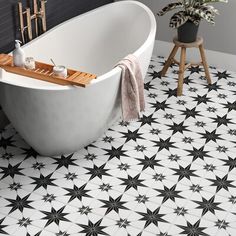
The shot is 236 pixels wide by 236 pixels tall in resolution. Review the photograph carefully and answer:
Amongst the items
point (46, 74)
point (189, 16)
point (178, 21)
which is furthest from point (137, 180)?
point (189, 16)

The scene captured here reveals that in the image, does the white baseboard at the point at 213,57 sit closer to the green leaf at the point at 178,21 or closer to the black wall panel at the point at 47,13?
the black wall panel at the point at 47,13

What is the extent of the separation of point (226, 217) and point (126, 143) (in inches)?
43.6

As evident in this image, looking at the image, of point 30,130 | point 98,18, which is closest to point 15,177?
point 30,130

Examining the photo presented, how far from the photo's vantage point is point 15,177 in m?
3.99

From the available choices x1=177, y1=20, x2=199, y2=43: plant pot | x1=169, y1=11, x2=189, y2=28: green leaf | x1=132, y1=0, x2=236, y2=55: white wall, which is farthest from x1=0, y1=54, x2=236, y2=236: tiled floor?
x1=132, y1=0, x2=236, y2=55: white wall

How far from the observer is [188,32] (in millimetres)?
4984

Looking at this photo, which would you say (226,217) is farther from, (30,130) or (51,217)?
(30,130)

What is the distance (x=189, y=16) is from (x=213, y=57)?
95 centimetres

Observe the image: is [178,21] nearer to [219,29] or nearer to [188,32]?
[188,32]

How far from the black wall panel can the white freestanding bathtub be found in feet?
0.53

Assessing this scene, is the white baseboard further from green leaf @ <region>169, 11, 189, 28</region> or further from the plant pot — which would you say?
green leaf @ <region>169, 11, 189, 28</region>

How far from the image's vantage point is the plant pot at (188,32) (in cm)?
495

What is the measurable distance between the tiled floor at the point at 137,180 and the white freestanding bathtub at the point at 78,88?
8.5 inches

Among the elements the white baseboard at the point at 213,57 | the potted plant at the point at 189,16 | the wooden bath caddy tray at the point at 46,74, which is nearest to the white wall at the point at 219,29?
the white baseboard at the point at 213,57
